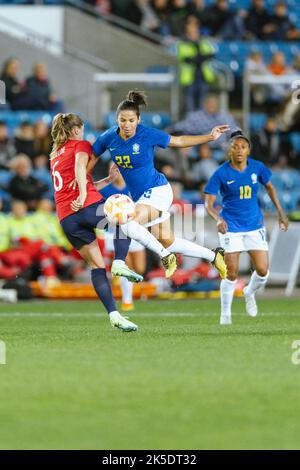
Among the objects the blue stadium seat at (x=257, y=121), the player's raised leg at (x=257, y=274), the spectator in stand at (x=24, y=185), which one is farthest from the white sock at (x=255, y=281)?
the blue stadium seat at (x=257, y=121)

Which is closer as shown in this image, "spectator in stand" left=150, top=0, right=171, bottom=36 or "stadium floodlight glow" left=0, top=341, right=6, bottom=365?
"stadium floodlight glow" left=0, top=341, right=6, bottom=365

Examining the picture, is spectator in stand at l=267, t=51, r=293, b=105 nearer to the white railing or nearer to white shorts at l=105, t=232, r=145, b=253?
the white railing

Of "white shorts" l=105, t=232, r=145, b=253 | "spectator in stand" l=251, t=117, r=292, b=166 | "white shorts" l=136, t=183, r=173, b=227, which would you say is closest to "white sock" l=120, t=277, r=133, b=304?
"white shorts" l=105, t=232, r=145, b=253

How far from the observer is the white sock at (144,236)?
473 inches

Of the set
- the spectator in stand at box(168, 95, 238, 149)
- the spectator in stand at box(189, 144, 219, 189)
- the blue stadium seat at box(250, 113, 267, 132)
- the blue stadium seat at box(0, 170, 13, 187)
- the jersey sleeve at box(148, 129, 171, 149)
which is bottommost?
the jersey sleeve at box(148, 129, 171, 149)

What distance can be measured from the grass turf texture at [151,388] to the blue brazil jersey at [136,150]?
4.78ft

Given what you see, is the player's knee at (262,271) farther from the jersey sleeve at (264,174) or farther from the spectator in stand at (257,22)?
the spectator in stand at (257,22)

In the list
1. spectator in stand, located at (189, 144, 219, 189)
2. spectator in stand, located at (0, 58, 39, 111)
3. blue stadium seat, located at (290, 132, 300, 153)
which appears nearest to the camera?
spectator in stand, located at (189, 144, 219, 189)

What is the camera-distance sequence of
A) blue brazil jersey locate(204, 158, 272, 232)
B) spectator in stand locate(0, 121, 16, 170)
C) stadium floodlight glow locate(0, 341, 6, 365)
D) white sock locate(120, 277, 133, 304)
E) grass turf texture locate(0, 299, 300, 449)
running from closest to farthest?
grass turf texture locate(0, 299, 300, 449), stadium floodlight glow locate(0, 341, 6, 365), blue brazil jersey locate(204, 158, 272, 232), white sock locate(120, 277, 133, 304), spectator in stand locate(0, 121, 16, 170)

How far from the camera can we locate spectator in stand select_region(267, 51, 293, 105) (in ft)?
81.9

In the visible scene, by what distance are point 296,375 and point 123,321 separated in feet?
11.1

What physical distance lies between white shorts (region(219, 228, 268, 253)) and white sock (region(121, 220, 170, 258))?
6.15 ft
